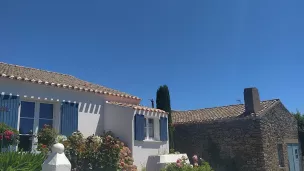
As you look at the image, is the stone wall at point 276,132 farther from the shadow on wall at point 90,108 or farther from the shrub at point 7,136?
the shrub at point 7,136

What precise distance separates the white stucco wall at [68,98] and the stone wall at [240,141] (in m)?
11.2

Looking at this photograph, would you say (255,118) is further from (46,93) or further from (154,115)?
(46,93)

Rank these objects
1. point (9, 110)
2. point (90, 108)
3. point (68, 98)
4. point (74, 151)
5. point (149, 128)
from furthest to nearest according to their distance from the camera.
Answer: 1. point (149, 128)
2. point (90, 108)
3. point (68, 98)
4. point (74, 151)
5. point (9, 110)

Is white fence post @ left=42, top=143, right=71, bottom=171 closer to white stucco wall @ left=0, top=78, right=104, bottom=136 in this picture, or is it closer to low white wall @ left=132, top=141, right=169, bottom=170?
white stucco wall @ left=0, top=78, right=104, bottom=136

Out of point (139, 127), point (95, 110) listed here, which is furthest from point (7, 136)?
point (139, 127)

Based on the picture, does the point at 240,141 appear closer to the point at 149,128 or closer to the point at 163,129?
the point at 163,129

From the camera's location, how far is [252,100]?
80.3ft

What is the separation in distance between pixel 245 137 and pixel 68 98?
14202 mm

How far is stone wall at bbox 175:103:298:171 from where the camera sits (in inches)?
914

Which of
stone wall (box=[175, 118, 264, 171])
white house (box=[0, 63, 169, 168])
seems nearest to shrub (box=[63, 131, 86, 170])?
white house (box=[0, 63, 169, 168])

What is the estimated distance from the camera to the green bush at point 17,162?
7.09 m

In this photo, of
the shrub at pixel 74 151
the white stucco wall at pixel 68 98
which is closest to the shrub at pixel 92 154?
the shrub at pixel 74 151

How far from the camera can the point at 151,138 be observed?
1827cm

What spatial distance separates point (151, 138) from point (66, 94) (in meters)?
5.63
